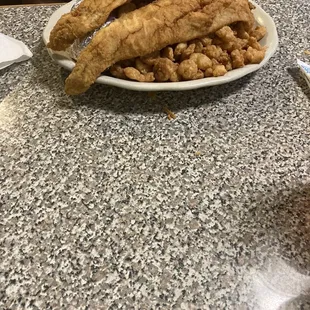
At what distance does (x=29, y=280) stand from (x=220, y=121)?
43cm

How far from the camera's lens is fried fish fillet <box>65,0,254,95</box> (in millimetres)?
722

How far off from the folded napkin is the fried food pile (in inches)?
4.6

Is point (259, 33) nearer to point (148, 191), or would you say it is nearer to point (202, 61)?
point (202, 61)

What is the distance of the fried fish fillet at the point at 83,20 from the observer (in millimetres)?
743

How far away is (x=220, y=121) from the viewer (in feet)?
2.50

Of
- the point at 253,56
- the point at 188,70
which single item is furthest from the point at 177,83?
the point at 253,56

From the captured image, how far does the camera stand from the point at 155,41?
73cm

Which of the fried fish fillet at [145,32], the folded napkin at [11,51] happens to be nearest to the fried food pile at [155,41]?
the fried fish fillet at [145,32]

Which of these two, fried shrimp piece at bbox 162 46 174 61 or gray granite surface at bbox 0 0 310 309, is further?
fried shrimp piece at bbox 162 46 174 61

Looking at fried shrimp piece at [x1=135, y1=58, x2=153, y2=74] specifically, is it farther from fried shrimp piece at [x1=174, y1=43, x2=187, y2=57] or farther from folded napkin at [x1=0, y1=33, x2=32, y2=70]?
folded napkin at [x1=0, y1=33, x2=32, y2=70]

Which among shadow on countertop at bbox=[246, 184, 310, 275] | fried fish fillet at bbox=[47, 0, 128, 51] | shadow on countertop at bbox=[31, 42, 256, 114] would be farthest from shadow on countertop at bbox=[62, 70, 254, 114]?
shadow on countertop at bbox=[246, 184, 310, 275]

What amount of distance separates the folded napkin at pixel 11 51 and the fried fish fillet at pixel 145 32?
0.18 m

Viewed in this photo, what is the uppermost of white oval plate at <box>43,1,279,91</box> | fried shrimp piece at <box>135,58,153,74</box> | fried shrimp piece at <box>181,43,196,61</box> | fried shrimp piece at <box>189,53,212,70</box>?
fried shrimp piece at <box>181,43,196,61</box>

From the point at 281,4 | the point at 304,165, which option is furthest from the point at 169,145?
the point at 281,4
